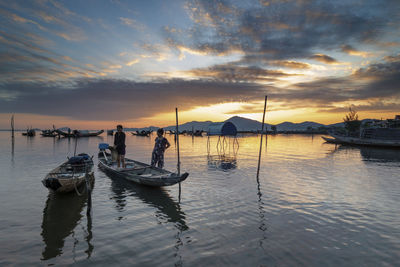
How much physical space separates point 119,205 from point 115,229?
229cm

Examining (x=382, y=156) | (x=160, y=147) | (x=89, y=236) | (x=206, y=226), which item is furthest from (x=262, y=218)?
(x=382, y=156)

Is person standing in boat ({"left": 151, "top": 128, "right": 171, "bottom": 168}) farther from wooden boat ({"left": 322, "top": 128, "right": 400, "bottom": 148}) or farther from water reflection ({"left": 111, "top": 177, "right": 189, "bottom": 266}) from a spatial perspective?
wooden boat ({"left": 322, "top": 128, "right": 400, "bottom": 148})

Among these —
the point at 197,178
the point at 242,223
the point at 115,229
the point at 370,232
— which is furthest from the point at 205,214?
the point at 197,178

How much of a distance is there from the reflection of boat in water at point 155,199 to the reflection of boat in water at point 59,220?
1.53m

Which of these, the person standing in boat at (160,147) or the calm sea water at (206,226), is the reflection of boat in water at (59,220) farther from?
the person standing in boat at (160,147)

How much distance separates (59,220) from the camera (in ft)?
24.4

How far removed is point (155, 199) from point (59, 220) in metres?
3.59

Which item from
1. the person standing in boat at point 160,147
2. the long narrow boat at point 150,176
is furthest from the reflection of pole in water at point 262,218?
the person standing in boat at point 160,147

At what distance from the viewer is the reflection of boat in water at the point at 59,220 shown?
574cm

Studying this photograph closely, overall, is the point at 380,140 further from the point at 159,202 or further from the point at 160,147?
the point at 159,202

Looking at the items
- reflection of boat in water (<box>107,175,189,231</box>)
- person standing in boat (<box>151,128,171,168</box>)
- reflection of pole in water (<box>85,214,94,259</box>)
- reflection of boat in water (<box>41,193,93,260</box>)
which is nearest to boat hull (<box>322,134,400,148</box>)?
person standing in boat (<box>151,128,171,168</box>)

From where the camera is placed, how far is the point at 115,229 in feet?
22.1

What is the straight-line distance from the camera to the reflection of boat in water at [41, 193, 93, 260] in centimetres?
574

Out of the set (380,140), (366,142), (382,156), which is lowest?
(382,156)
